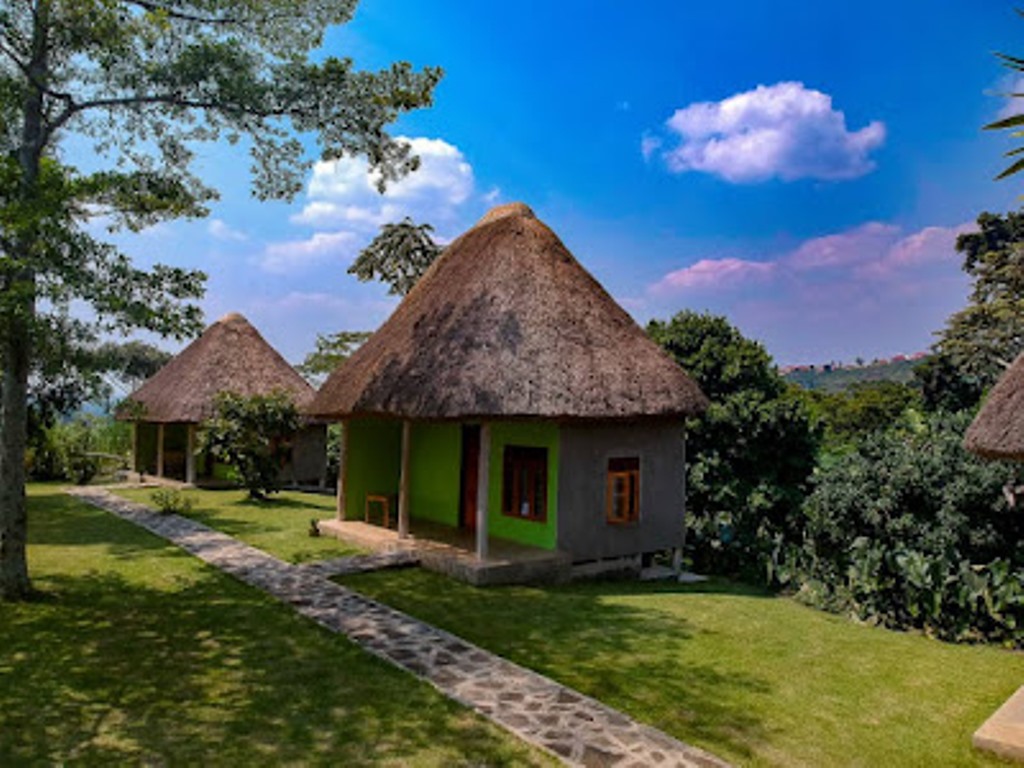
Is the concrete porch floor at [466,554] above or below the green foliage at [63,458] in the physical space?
below

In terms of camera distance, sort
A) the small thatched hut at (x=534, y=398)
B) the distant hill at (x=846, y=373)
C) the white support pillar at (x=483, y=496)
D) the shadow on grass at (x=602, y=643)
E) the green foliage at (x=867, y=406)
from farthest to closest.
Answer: the distant hill at (x=846, y=373) → the green foliage at (x=867, y=406) → the small thatched hut at (x=534, y=398) → the white support pillar at (x=483, y=496) → the shadow on grass at (x=602, y=643)

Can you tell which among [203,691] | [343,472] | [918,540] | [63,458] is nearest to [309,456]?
[63,458]

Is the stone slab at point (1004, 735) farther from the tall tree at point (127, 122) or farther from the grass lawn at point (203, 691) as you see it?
the tall tree at point (127, 122)

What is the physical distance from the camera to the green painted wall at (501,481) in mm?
11977

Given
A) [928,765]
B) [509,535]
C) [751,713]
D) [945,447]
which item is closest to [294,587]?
[509,535]

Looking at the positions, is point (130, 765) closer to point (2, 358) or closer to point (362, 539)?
point (2, 358)

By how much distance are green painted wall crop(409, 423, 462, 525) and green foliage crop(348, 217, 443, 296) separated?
1063cm

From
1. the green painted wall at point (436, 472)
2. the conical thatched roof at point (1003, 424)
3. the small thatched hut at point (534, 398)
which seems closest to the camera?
the conical thatched roof at point (1003, 424)

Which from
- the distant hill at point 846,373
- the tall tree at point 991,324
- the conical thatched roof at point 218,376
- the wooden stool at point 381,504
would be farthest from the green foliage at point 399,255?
the distant hill at point 846,373

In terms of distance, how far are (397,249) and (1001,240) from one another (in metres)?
24.7

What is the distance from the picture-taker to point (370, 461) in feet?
51.6

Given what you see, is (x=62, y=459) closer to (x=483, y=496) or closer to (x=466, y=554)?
(x=466, y=554)

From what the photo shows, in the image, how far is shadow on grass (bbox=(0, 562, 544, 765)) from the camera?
5.26m

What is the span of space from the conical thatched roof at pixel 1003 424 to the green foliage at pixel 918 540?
17.9ft
